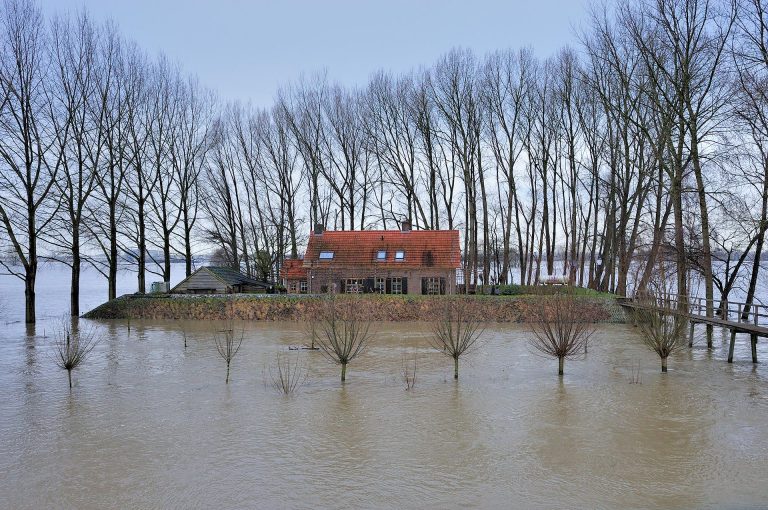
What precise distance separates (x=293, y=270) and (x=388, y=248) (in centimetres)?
676

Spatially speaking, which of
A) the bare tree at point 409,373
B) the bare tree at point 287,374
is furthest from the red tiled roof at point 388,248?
the bare tree at point 409,373

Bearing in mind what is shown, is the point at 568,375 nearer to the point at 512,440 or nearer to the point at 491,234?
the point at 512,440

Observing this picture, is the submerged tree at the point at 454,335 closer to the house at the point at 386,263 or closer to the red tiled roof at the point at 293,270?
the house at the point at 386,263

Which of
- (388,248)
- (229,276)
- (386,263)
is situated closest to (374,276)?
(386,263)

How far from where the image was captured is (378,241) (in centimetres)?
3444

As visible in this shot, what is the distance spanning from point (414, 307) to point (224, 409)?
58.2 feet

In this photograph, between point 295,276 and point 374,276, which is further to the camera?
point 295,276

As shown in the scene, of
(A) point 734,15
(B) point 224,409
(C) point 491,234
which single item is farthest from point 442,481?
(C) point 491,234

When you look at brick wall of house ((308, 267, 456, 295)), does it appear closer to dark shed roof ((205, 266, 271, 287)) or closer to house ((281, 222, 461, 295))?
house ((281, 222, 461, 295))

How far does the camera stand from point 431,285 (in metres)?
33.0

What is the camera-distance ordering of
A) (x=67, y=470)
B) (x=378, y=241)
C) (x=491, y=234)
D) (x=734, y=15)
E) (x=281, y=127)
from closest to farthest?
(x=67, y=470)
(x=734, y=15)
(x=378, y=241)
(x=281, y=127)
(x=491, y=234)

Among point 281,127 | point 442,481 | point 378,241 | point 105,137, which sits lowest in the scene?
point 442,481

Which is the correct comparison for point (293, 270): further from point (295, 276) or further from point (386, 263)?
point (386, 263)

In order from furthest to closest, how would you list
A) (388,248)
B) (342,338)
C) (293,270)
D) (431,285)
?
(293,270), (388,248), (431,285), (342,338)
